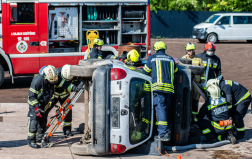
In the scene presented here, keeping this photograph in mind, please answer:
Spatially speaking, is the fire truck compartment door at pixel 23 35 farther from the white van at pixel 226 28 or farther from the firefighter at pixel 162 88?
the white van at pixel 226 28

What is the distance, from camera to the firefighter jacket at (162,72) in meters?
5.88

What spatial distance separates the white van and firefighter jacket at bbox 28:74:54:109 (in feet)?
59.2

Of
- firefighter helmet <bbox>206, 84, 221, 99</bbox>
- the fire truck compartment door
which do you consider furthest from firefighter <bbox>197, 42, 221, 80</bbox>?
the fire truck compartment door

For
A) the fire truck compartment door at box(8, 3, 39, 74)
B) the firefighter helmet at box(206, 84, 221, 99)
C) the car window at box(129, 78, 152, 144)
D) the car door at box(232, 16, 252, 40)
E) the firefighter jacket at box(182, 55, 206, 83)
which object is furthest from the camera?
the car door at box(232, 16, 252, 40)

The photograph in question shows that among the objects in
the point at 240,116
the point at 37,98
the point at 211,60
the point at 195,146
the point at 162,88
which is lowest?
the point at 195,146

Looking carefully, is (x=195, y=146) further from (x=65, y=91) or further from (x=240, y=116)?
(x=65, y=91)

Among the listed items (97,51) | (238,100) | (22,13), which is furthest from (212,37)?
(238,100)

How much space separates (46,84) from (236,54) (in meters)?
14.7

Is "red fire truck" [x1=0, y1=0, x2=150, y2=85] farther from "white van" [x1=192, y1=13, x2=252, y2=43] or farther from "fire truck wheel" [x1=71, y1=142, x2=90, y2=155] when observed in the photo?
"white van" [x1=192, y1=13, x2=252, y2=43]

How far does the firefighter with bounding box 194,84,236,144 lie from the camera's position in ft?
21.4

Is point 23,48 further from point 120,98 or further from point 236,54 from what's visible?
point 236,54

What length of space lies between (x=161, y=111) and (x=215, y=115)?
1201 millimetres

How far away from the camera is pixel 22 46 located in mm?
11125

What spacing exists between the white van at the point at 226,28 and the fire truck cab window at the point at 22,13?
46.6ft
